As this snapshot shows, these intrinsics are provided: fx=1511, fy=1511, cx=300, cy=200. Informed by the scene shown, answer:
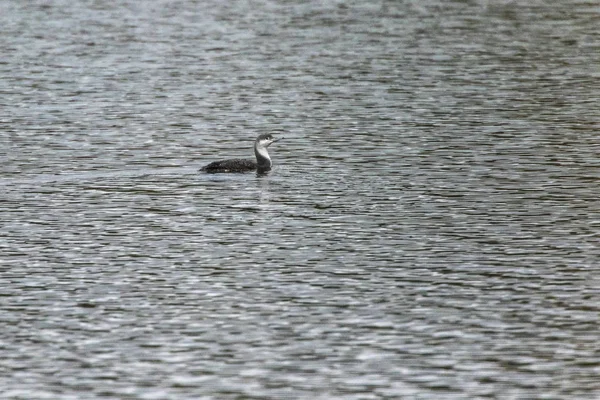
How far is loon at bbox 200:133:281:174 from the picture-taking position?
33750mm

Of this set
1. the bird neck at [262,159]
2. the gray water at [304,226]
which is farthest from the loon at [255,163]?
the gray water at [304,226]

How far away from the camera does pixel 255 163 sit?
34.7 meters

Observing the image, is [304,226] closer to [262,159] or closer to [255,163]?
[262,159]

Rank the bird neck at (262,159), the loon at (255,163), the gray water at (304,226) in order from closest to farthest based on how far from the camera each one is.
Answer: the gray water at (304,226), the loon at (255,163), the bird neck at (262,159)

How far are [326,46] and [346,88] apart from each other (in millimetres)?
12752

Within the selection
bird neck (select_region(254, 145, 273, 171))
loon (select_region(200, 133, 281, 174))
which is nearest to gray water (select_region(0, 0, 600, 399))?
loon (select_region(200, 133, 281, 174))

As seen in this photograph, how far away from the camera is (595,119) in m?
41.0

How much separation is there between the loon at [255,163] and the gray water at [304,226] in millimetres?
269

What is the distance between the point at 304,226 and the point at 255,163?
23.0ft

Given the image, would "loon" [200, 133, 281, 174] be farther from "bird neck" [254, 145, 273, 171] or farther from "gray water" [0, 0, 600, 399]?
"gray water" [0, 0, 600, 399]

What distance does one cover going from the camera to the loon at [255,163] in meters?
33.8

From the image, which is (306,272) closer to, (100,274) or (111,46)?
(100,274)

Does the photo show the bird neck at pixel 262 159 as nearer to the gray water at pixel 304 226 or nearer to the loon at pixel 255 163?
the loon at pixel 255 163

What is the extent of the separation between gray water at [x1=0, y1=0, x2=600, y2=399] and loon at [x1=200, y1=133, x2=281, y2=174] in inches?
10.6
